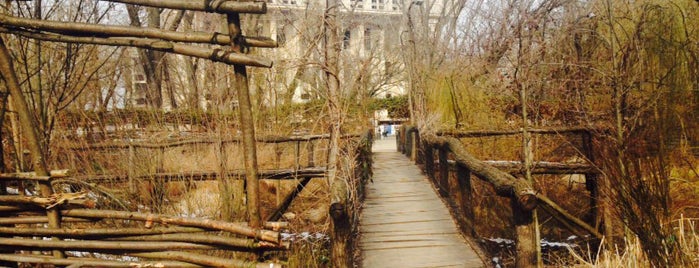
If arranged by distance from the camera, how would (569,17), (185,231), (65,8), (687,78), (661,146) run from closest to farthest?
(185,231), (661,146), (687,78), (65,8), (569,17)

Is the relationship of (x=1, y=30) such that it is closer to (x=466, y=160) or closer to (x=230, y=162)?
(x=230, y=162)

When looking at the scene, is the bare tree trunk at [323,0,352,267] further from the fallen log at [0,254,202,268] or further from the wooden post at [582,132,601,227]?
the wooden post at [582,132,601,227]

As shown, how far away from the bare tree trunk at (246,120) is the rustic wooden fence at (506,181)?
2413 mm

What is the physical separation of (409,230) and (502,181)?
5.10ft

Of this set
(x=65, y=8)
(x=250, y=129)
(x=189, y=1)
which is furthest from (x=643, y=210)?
(x=65, y=8)

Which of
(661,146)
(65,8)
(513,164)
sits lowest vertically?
(513,164)

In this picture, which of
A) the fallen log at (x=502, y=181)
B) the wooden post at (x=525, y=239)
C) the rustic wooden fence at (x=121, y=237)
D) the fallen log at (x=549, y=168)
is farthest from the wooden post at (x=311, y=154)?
the rustic wooden fence at (x=121, y=237)

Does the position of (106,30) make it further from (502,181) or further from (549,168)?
(549,168)

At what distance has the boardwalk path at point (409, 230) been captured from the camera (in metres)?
4.79

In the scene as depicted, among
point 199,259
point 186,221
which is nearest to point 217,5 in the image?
point 186,221

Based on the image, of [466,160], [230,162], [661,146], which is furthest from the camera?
[466,160]

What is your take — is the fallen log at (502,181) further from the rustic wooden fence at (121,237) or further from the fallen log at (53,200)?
the fallen log at (53,200)

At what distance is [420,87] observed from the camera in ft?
35.0

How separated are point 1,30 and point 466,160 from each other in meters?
4.67
